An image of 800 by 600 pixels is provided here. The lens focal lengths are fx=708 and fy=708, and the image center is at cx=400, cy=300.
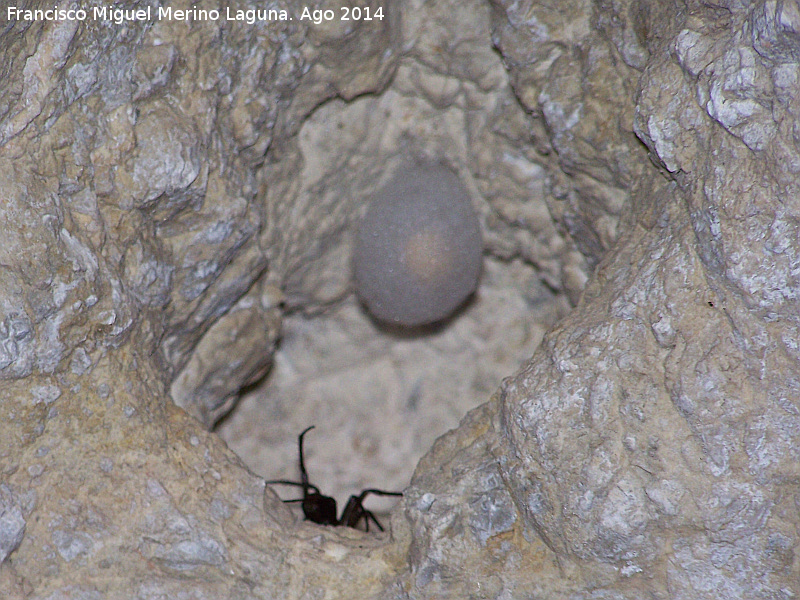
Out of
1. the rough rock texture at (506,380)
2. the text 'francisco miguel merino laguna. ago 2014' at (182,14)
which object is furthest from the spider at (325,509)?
the text 'francisco miguel merino laguna. ago 2014' at (182,14)

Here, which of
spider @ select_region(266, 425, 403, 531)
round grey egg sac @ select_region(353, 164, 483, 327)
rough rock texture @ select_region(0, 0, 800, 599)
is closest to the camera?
rough rock texture @ select_region(0, 0, 800, 599)

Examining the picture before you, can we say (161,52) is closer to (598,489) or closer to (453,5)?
(453,5)

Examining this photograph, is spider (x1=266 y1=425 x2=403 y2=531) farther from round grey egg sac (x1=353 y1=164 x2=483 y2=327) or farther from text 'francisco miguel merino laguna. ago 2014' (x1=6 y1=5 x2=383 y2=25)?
text 'francisco miguel merino laguna. ago 2014' (x1=6 y1=5 x2=383 y2=25)

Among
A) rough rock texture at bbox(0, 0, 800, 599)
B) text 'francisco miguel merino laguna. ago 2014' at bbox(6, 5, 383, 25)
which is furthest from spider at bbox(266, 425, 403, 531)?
text 'francisco miguel merino laguna. ago 2014' at bbox(6, 5, 383, 25)

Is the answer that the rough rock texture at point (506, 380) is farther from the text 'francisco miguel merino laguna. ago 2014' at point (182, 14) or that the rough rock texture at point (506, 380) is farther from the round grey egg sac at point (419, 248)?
the round grey egg sac at point (419, 248)

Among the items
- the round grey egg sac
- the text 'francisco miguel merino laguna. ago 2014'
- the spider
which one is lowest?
the spider

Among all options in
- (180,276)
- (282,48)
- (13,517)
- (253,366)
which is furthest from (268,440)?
(282,48)

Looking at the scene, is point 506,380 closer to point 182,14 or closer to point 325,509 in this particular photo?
point 325,509
